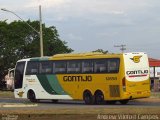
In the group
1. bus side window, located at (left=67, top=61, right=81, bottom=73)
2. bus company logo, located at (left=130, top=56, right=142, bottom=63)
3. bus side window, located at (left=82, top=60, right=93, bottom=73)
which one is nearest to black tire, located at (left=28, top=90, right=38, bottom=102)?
bus side window, located at (left=67, top=61, right=81, bottom=73)

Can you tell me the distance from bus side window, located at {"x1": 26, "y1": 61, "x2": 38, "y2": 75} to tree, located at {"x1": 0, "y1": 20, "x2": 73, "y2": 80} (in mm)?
34625

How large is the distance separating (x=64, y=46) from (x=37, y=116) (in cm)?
6103

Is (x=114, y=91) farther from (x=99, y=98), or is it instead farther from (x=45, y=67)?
(x=45, y=67)

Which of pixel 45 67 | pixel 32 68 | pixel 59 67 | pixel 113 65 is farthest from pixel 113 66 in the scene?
pixel 32 68

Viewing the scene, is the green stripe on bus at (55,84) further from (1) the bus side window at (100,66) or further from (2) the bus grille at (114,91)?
(2) the bus grille at (114,91)

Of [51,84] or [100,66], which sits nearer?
[100,66]

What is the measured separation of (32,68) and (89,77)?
5399 millimetres

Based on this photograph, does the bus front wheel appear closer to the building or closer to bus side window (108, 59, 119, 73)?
bus side window (108, 59, 119, 73)

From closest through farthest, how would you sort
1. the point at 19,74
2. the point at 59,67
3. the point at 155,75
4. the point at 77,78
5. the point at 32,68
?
the point at 77,78
the point at 59,67
the point at 32,68
the point at 19,74
the point at 155,75

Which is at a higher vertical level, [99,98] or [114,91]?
[114,91]

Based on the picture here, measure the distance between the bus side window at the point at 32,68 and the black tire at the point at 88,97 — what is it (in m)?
4.55

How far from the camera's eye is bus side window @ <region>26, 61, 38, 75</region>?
125ft

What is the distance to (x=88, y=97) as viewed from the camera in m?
35.1

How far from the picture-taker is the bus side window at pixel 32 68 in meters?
38.1
